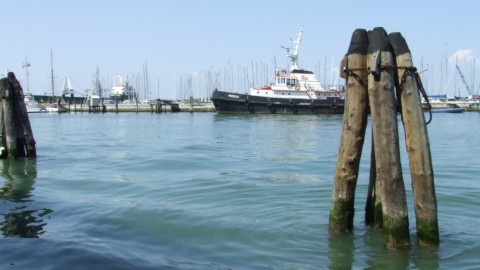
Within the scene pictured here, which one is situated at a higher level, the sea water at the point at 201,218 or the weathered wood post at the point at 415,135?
the weathered wood post at the point at 415,135

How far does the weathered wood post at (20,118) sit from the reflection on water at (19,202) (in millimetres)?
946

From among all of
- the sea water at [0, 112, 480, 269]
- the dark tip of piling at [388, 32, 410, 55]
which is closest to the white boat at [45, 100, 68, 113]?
the sea water at [0, 112, 480, 269]

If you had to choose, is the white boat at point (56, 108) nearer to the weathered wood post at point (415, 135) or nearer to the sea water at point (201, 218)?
the sea water at point (201, 218)

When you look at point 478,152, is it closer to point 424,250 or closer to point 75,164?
point 75,164

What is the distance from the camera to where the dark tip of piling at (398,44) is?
21.6 feet

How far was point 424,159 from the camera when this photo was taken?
637 cm

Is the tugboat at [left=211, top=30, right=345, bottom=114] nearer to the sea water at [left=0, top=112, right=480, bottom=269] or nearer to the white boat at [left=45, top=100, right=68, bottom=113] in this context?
the white boat at [left=45, top=100, right=68, bottom=113]

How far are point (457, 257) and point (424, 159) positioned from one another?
58.4 inches

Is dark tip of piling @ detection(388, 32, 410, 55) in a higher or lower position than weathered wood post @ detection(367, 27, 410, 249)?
higher

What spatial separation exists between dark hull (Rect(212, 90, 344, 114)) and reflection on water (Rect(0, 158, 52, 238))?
52.1m

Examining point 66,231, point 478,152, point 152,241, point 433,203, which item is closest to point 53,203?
point 66,231

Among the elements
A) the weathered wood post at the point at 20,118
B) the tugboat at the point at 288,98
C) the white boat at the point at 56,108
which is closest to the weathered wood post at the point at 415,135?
the weathered wood post at the point at 20,118

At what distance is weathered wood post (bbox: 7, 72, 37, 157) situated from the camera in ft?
56.5

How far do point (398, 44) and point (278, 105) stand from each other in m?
62.0
